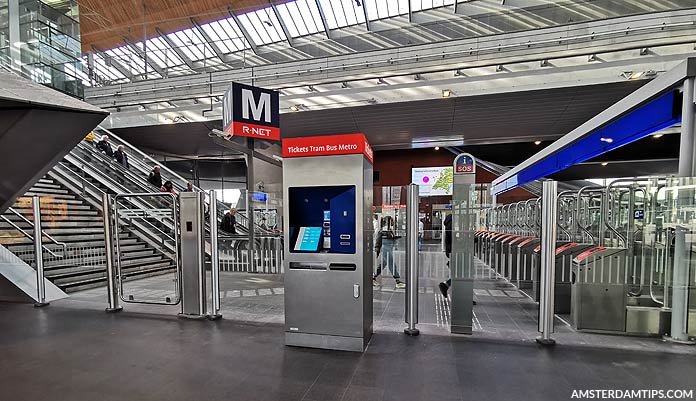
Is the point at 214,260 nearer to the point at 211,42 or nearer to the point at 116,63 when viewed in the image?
the point at 211,42

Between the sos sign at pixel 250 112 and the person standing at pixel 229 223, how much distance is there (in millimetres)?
1747

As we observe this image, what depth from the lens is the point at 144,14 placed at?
1107 cm

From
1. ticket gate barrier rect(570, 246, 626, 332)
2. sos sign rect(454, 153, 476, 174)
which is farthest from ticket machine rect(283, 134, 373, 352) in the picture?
sos sign rect(454, 153, 476, 174)

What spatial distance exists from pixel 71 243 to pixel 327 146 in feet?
18.0

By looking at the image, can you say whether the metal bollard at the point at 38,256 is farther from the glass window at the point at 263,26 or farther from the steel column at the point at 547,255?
the glass window at the point at 263,26

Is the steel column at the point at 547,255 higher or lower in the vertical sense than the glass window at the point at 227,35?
lower

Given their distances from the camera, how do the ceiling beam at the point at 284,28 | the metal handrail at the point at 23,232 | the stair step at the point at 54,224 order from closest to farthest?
the metal handrail at the point at 23,232
the stair step at the point at 54,224
the ceiling beam at the point at 284,28

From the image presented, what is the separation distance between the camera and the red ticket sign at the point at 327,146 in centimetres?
300

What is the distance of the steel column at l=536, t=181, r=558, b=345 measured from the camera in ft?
10.5

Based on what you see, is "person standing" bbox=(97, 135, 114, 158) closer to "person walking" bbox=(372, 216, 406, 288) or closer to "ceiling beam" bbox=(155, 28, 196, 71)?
"ceiling beam" bbox=(155, 28, 196, 71)

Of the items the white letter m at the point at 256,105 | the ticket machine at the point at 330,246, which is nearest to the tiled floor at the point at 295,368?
the ticket machine at the point at 330,246

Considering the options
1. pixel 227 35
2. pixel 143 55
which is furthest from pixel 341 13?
pixel 143 55

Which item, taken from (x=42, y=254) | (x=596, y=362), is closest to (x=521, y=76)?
(x=596, y=362)

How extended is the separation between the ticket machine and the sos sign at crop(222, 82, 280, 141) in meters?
3.88
